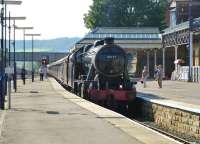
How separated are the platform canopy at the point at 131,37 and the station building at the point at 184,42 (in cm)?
369

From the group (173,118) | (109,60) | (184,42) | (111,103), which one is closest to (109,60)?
(109,60)

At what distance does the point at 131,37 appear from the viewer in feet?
279

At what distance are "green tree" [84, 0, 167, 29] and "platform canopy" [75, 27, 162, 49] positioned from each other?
19.9 meters

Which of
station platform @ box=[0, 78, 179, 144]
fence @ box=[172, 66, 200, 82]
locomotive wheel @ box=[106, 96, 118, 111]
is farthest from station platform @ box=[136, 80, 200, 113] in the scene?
fence @ box=[172, 66, 200, 82]

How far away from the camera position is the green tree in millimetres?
107000

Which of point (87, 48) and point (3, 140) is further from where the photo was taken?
point (87, 48)

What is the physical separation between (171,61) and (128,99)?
58553mm

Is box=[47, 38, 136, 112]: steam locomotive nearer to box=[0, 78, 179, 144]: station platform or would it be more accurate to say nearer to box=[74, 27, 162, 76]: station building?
box=[0, 78, 179, 144]: station platform

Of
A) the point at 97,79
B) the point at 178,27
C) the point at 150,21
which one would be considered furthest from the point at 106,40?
the point at 150,21

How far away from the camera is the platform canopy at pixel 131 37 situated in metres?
82.0

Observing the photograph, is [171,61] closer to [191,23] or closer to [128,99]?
[191,23]

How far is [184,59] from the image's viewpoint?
75.9 metres

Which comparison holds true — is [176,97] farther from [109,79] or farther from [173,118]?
[173,118]

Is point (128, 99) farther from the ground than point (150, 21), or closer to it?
closer to it
